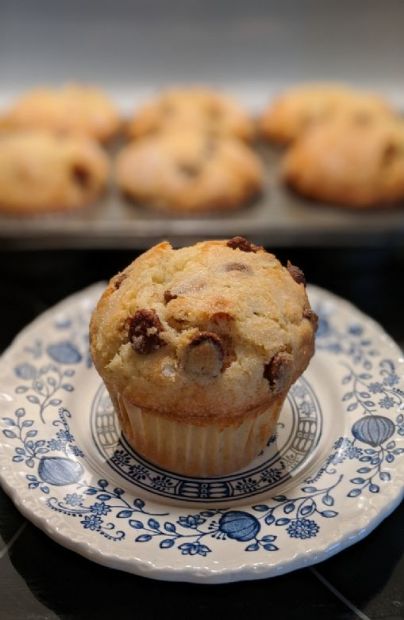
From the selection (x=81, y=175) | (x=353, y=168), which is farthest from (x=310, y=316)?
(x=81, y=175)

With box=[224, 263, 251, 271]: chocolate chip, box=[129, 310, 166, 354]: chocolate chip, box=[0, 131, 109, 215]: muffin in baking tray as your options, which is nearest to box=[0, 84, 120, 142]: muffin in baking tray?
box=[0, 131, 109, 215]: muffin in baking tray

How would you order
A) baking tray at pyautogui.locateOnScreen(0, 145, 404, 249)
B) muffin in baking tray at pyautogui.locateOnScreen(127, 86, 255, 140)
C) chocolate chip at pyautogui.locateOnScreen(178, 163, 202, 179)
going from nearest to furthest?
baking tray at pyautogui.locateOnScreen(0, 145, 404, 249)
chocolate chip at pyautogui.locateOnScreen(178, 163, 202, 179)
muffin in baking tray at pyautogui.locateOnScreen(127, 86, 255, 140)

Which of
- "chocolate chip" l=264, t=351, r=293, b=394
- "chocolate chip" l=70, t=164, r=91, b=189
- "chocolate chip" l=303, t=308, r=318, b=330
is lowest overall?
"chocolate chip" l=264, t=351, r=293, b=394

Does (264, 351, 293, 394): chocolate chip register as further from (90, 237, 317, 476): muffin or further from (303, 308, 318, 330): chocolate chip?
(303, 308, 318, 330): chocolate chip

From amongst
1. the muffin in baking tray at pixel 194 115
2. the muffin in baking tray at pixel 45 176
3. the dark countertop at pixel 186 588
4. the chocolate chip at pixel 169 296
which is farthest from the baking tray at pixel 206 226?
the dark countertop at pixel 186 588

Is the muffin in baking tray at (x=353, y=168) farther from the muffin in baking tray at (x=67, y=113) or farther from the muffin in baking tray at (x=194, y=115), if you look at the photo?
the muffin in baking tray at (x=67, y=113)

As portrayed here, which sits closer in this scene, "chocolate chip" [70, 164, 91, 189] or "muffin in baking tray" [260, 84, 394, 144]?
"chocolate chip" [70, 164, 91, 189]
